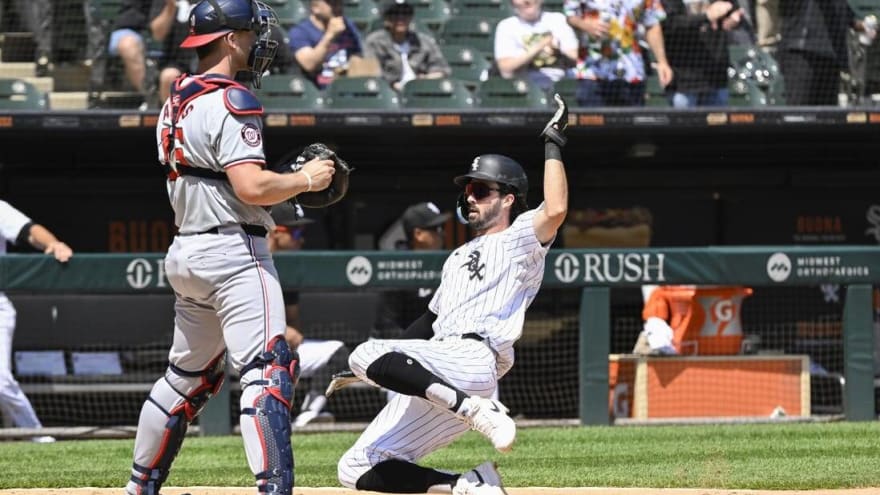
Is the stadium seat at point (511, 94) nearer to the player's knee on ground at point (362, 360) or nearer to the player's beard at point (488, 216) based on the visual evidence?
the player's beard at point (488, 216)

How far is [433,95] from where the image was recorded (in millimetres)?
10430

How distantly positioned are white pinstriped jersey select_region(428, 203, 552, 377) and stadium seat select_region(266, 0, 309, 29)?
686 centimetres

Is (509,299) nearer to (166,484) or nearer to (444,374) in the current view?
(444,374)

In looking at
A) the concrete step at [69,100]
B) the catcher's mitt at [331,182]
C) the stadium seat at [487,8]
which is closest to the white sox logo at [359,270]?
the concrete step at [69,100]

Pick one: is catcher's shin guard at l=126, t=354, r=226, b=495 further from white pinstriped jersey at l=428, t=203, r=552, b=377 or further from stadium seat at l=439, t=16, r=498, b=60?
stadium seat at l=439, t=16, r=498, b=60

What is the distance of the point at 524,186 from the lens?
5.23m

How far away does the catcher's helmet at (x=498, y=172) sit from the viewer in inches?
202

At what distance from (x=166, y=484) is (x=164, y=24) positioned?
4.79m

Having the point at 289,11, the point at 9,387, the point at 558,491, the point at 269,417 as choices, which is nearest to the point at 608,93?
the point at 289,11

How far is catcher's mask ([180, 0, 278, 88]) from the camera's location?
4.63 m

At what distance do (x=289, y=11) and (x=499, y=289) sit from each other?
23.4ft

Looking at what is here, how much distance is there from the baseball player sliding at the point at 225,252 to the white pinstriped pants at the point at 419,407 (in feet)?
1.46

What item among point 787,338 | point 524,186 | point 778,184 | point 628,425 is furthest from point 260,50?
point 778,184

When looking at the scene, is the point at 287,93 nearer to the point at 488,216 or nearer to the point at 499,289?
the point at 488,216
